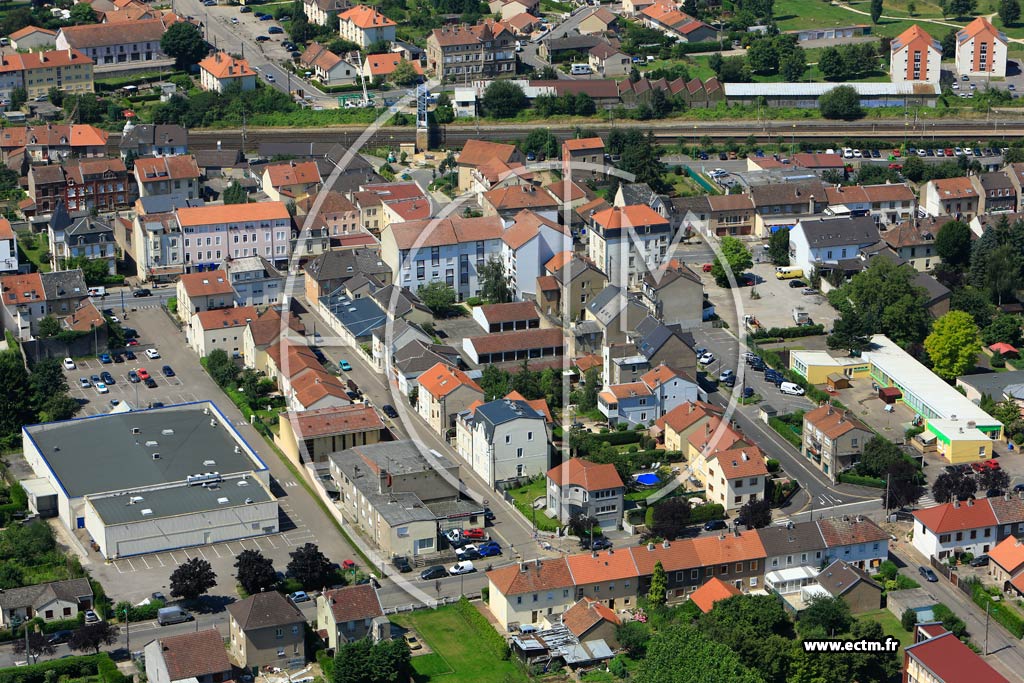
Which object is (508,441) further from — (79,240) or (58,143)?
(58,143)

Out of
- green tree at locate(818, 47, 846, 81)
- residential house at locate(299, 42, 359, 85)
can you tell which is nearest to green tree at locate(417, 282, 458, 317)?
residential house at locate(299, 42, 359, 85)

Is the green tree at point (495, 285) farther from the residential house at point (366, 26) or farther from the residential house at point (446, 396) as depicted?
the residential house at point (366, 26)

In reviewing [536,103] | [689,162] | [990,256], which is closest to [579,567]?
[990,256]

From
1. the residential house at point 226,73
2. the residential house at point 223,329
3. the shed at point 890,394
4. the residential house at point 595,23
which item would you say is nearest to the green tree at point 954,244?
the shed at point 890,394

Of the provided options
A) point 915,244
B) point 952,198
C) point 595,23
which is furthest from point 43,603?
point 595,23

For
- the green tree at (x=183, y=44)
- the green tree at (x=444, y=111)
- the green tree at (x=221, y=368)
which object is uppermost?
the green tree at (x=183, y=44)

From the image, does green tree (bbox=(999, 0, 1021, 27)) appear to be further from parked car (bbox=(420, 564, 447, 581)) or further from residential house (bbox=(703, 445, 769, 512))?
parked car (bbox=(420, 564, 447, 581))

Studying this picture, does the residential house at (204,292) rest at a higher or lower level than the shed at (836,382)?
higher

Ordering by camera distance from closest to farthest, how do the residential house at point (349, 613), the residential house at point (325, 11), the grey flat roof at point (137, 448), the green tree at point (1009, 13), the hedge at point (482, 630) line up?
1. the residential house at point (349, 613)
2. the hedge at point (482, 630)
3. the grey flat roof at point (137, 448)
4. the residential house at point (325, 11)
5. the green tree at point (1009, 13)
